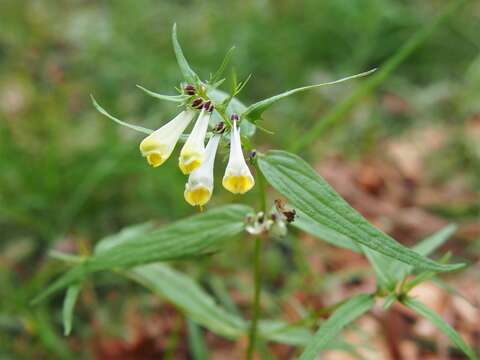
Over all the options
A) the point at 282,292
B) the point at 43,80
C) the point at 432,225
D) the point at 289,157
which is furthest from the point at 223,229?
the point at 43,80

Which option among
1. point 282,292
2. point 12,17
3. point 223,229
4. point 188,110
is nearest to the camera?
point 188,110

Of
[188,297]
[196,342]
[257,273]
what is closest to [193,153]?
[257,273]

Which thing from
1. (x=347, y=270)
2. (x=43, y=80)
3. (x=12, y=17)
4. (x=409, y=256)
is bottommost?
(x=409, y=256)

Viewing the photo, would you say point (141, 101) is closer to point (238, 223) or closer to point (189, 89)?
point (238, 223)

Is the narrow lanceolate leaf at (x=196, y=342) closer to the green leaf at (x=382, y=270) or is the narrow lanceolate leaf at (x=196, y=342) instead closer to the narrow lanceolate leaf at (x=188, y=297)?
the narrow lanceolate leaf at (x=188, y=297)

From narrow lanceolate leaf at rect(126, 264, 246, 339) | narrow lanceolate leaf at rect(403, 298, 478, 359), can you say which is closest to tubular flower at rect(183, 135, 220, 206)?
narrow lanceolate leaf at rect(403, 298, 478, 359)

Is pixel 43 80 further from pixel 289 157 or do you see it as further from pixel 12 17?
pixel 289 157
